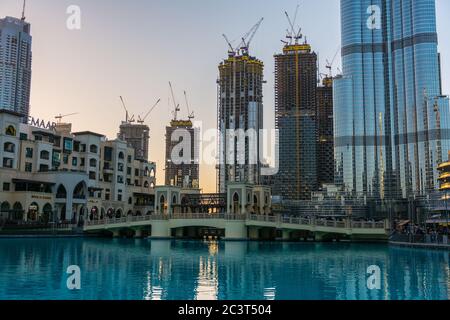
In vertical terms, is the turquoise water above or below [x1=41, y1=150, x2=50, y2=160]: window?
Result: below

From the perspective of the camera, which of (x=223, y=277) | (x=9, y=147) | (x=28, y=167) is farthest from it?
(x=28, y=167)

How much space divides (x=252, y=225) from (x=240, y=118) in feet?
424

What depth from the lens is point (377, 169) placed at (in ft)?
452

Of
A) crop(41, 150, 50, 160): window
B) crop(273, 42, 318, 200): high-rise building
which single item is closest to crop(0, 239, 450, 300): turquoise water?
crop(41, 150, 50, 160): window

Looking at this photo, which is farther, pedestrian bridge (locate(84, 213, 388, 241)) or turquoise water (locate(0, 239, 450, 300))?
pedestrian bridge (locate(84, 213, 388, 241))

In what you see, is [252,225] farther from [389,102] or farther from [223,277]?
[389,102]

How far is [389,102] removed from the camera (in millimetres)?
136375

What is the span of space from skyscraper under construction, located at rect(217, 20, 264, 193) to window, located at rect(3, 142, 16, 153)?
112 meters

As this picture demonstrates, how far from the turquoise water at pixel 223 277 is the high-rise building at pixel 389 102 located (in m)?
93.5

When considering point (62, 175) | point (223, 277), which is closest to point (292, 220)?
point (223, 277)

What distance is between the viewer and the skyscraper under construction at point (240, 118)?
186125 mm

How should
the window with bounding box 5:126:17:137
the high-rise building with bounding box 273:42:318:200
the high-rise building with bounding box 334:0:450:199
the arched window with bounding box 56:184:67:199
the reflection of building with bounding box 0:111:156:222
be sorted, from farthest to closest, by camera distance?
1. the high-rise building with bounding box 273:42:318:200
2. the high-rise building with bounding box 334:0:450:199
3. the arched window with bounding box 56:184:67:199
4. the window with bounding box 5:126:17:137
5. the reflection of building with bounding box 0:111:156:222

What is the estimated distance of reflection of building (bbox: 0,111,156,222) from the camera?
7606cm

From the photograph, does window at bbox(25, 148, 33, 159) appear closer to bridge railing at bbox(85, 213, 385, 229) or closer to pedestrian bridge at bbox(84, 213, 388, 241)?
pedestrian bridge at bbox(84, 213, 388, 241)
